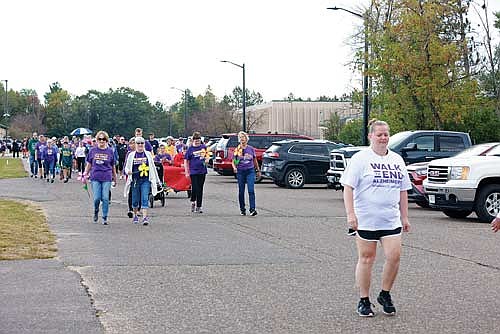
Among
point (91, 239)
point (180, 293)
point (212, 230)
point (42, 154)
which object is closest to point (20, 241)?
point (91, 239)

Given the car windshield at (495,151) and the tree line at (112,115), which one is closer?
the car windshield at (495,151)

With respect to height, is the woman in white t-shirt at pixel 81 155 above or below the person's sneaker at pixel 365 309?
above

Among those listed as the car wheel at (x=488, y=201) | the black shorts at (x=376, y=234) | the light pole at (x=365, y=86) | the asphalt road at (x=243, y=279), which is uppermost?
the light pole at (x=365, y=86)

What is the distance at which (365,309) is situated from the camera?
7840 mm

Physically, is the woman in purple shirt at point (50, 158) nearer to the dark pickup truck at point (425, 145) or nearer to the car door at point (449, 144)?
the dark pickup truck at point (425, 145)

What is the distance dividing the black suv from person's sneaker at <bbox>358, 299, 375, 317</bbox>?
21364mm

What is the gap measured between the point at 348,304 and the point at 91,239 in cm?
635

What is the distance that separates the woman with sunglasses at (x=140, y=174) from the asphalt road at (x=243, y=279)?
1.62 ft

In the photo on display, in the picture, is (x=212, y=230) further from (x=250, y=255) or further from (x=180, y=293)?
(x=180, y=293)

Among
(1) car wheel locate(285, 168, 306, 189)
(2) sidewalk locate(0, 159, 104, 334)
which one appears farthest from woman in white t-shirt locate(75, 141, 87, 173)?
(2) sidewalk locate(0, 159, 104, 334)

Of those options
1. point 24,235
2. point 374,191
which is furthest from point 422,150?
point 374,191

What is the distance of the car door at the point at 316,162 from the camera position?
29.5m

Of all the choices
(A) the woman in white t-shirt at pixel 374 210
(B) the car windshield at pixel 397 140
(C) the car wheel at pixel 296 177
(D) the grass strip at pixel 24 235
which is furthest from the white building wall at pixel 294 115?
(A) the woman in white t-shirt at pixel 374 210

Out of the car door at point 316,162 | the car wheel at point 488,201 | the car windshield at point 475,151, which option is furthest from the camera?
the car door at point 316,162
